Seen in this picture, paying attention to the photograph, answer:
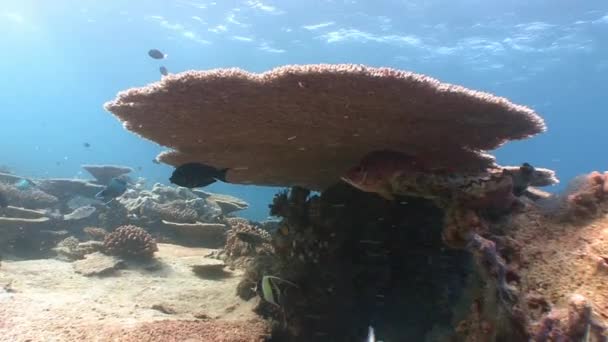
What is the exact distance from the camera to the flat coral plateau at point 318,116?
12.1ft

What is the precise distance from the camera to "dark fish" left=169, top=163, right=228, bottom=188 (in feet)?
15.4

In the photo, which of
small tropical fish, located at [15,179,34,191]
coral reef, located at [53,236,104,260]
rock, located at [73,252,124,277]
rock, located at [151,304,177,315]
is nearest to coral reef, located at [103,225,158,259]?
rock, located at [73,252,124,277]

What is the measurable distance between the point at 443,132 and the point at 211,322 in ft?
12.2

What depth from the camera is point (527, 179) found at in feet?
16.1

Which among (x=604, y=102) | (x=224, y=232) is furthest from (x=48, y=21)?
(x=604, y=102)

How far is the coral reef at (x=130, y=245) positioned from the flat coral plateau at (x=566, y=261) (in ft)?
23.8

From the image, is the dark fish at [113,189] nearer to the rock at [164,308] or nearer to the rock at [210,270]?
the rock at [210,270]

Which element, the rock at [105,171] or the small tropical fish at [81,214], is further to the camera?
the rock at [105,171]

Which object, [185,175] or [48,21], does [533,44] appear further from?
[48,21]

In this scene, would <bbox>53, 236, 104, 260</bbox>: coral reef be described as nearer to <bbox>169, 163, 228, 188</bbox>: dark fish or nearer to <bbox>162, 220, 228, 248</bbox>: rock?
<bbox>162, 220, 228, 248</bbox>: rock

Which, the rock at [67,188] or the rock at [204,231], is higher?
the rock at [67,188]

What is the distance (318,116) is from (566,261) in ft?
8.50

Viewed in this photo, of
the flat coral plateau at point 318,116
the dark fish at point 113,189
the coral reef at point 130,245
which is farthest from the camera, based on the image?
the coral reef at point 130,245

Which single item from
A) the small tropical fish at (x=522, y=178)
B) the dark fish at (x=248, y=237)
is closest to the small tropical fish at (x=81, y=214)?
the dark fish at (x=248, y=237)
